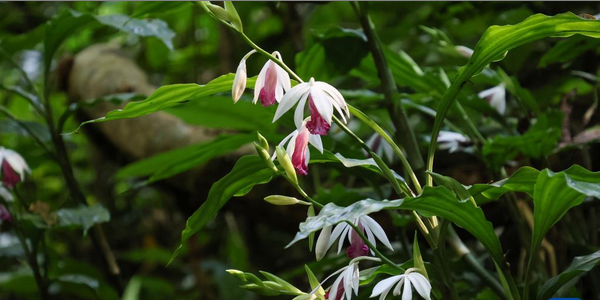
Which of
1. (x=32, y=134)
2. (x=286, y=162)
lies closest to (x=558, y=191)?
(x=286, y=162)

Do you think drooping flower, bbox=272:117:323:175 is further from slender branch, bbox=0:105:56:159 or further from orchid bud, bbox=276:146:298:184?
slender branch, bbox=0:105:56:159

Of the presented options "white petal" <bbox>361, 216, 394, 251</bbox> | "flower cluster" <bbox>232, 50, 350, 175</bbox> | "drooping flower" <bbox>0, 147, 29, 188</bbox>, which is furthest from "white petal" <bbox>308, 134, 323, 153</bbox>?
"drooping flower" <bbox>0, 147, 29, 188</bbox>

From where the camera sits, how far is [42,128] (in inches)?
52.6

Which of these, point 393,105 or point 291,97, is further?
point 393,105

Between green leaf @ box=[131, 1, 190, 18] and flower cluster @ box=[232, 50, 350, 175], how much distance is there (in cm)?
37

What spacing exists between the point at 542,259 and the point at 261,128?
55 centimetres

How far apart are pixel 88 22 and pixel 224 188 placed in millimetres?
615

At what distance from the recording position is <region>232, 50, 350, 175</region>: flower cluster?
65 cm

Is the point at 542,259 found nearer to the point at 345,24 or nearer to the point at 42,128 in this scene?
the point at 42,128

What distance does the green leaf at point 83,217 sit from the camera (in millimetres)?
1094

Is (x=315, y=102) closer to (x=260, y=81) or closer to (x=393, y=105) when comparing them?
(x=260, y=81)

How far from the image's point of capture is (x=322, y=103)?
64 cm

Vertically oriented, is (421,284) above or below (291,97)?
below

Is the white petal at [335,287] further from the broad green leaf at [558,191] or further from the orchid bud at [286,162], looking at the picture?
the broad green leaf at [558,191]
